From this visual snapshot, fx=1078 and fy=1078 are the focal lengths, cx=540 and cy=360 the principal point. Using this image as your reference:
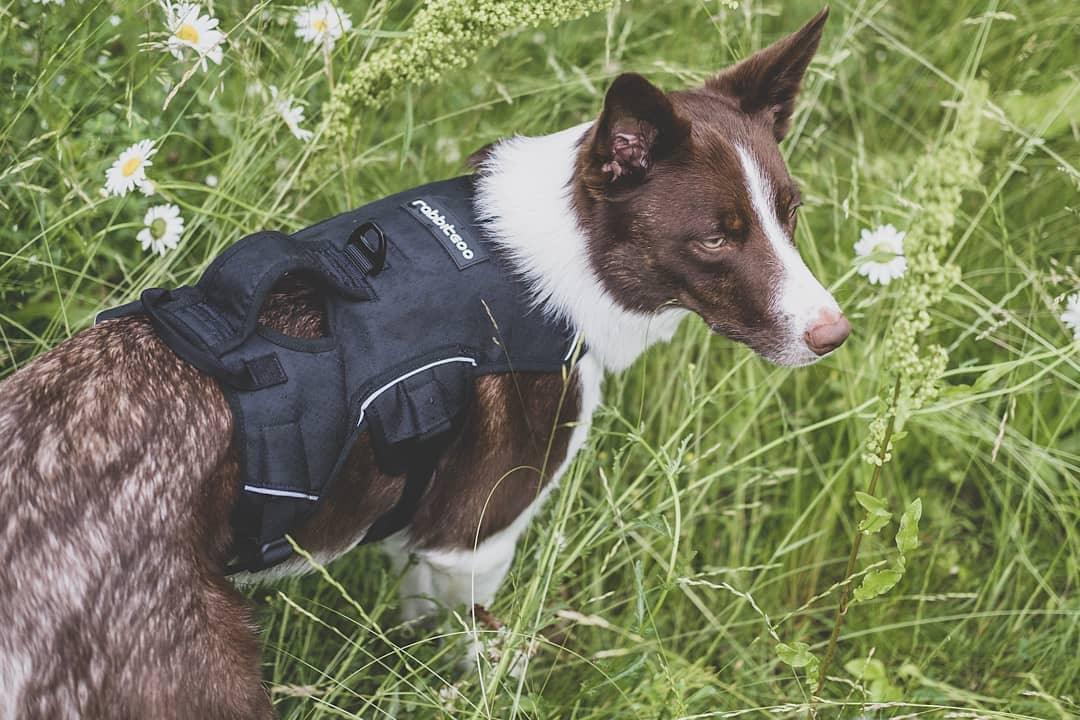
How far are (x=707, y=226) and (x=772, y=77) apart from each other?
0.50 metres

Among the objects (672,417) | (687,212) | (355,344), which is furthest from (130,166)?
(672,417)

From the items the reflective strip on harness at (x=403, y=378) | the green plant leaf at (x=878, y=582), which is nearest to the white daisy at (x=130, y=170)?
the reflective strip on harness at (x=403, y=378)

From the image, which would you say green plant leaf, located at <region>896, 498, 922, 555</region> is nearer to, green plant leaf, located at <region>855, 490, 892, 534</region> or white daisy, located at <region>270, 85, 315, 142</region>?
green plant leaf, located at <region>855, 490, 892, 534</region>

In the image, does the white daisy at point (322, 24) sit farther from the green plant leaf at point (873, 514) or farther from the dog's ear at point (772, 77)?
the green plant leaf at point (873, 514)

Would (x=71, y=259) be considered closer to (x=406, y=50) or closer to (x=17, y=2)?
(x=17, y=2)

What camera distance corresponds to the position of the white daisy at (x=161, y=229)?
309 centimetres

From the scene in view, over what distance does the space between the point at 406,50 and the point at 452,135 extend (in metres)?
0.98

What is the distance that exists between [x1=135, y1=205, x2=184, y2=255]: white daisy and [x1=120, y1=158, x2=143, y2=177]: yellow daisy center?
19 centimetres

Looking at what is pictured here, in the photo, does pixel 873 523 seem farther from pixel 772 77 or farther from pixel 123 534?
pixel 123 534

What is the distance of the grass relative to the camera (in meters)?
2.94

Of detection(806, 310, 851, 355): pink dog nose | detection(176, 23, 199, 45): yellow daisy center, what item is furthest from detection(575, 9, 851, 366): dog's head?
detection(176, 23, 199, 45): yellow daisy center

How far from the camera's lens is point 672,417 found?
360cm

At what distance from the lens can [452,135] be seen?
13.1 feet

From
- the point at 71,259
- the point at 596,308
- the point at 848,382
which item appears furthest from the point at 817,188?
the point at 71,259
